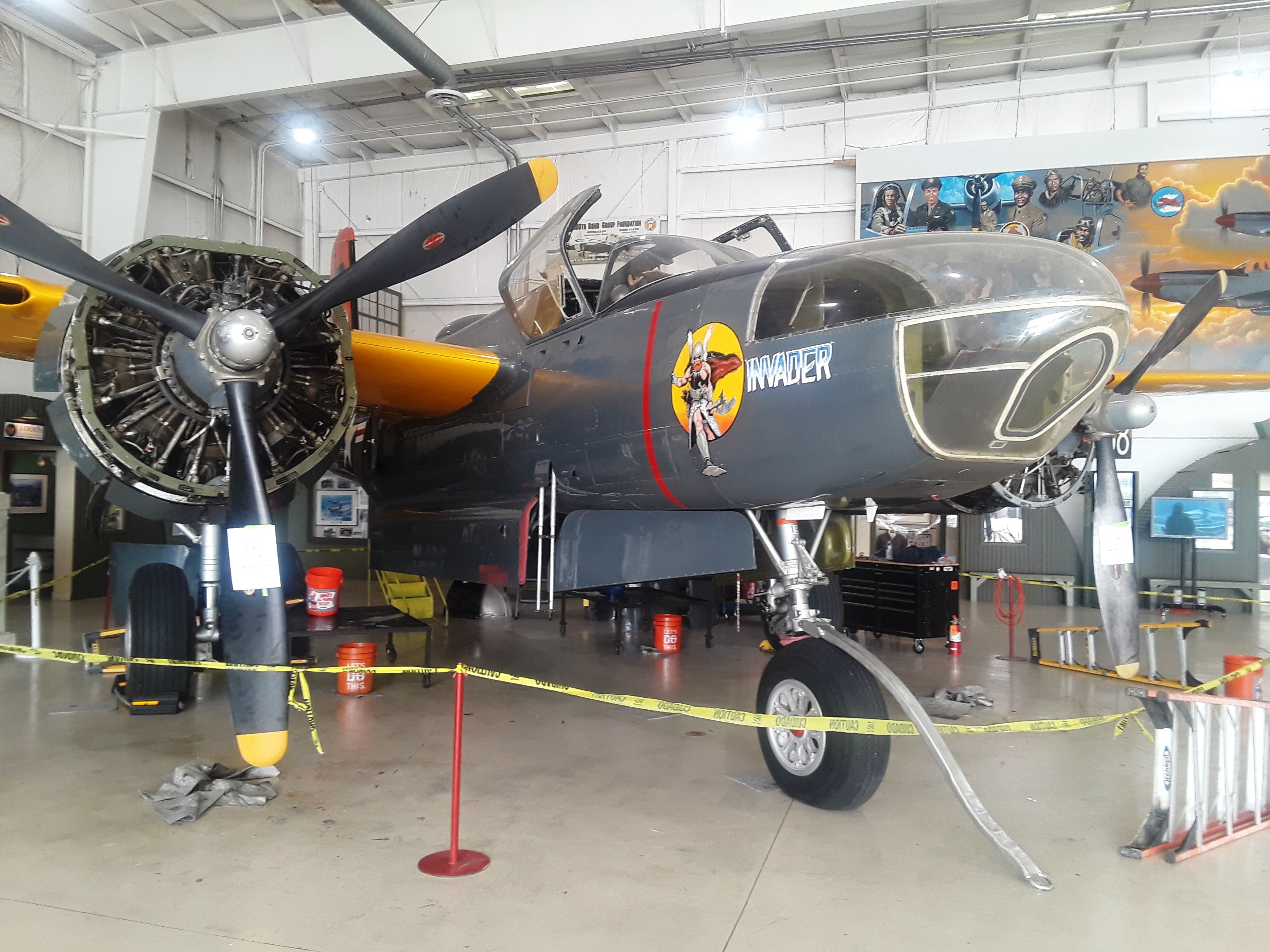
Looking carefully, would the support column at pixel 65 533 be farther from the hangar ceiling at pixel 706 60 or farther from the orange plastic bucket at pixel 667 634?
the orange plastic bucket at pixel 667 634

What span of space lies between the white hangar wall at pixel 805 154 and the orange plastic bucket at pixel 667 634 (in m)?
9.44

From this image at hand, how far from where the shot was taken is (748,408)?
14.2 feet

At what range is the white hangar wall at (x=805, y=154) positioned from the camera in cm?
1448

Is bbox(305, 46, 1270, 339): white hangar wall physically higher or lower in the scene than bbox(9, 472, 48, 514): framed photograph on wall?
higher

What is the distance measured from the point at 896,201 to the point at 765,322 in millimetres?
12532

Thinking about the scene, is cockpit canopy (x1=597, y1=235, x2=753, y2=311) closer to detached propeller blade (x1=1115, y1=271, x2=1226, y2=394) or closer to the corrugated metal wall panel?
detached propeller blade (x1=1115, y1=271, x2=1226, y2=394)

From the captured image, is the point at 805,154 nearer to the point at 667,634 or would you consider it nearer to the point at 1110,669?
the point at 667,634

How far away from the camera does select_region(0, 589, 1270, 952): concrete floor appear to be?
3.14 meters

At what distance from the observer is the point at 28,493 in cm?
1291

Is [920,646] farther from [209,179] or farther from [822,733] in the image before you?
[209,179]

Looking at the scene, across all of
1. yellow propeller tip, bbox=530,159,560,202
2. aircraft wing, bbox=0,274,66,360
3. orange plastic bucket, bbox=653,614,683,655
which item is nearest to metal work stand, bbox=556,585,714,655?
orange plastic bucket, bbox=653,614,683,655

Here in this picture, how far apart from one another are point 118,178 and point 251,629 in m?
12.5

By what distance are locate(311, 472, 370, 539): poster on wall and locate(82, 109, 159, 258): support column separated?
18.4ft

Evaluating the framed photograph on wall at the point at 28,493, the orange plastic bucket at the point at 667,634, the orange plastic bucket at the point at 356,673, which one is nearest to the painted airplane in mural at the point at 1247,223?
the orange plastic bucket at the point at 667,634
